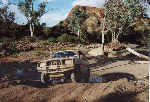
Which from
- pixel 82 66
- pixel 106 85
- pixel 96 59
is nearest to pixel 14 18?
pixel 96 59

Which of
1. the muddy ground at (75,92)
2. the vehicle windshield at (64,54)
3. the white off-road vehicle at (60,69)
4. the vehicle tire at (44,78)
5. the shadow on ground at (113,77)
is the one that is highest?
the vehicle windshield at (64,54)

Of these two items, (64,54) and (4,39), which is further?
(4,39)

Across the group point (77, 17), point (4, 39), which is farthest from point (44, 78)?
point (77, 17)

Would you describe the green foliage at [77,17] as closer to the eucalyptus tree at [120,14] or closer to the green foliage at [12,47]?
the eucalyptus tree at [120,14]

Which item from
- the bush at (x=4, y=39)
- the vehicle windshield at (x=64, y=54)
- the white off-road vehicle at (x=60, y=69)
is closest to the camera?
the white off-road vehicle at (x=60, y=69)

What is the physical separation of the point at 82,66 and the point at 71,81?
129 centimetres

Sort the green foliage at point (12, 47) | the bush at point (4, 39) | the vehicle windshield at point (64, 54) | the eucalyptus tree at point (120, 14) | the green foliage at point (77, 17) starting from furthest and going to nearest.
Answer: the green foliage at point (77, 17) < the eucalyptus tree at point (120, 14) < the bush at point (4, 39) < the green foliage at point (12, 47) < the vehicle windshield at point (64, 54)

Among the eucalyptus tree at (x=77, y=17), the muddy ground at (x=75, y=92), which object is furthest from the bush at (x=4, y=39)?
the eucalyptus tree at (x=77, y=17)

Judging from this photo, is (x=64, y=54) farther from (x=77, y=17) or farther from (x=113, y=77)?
(x=77, y=17)

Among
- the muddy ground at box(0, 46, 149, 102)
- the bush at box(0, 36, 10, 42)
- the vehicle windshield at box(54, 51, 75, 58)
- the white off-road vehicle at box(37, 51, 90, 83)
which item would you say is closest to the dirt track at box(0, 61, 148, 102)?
the muddy ground at box(0, 46, 149, 102)

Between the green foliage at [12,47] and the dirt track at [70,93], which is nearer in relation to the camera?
the dirt track at [70,93]

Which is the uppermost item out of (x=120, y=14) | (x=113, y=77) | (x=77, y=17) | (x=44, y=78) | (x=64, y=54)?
(x=77, y=17)

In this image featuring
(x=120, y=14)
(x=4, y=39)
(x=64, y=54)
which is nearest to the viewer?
(x=64, y=54)

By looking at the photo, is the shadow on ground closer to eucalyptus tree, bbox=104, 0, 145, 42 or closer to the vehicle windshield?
the vehicle windshield
